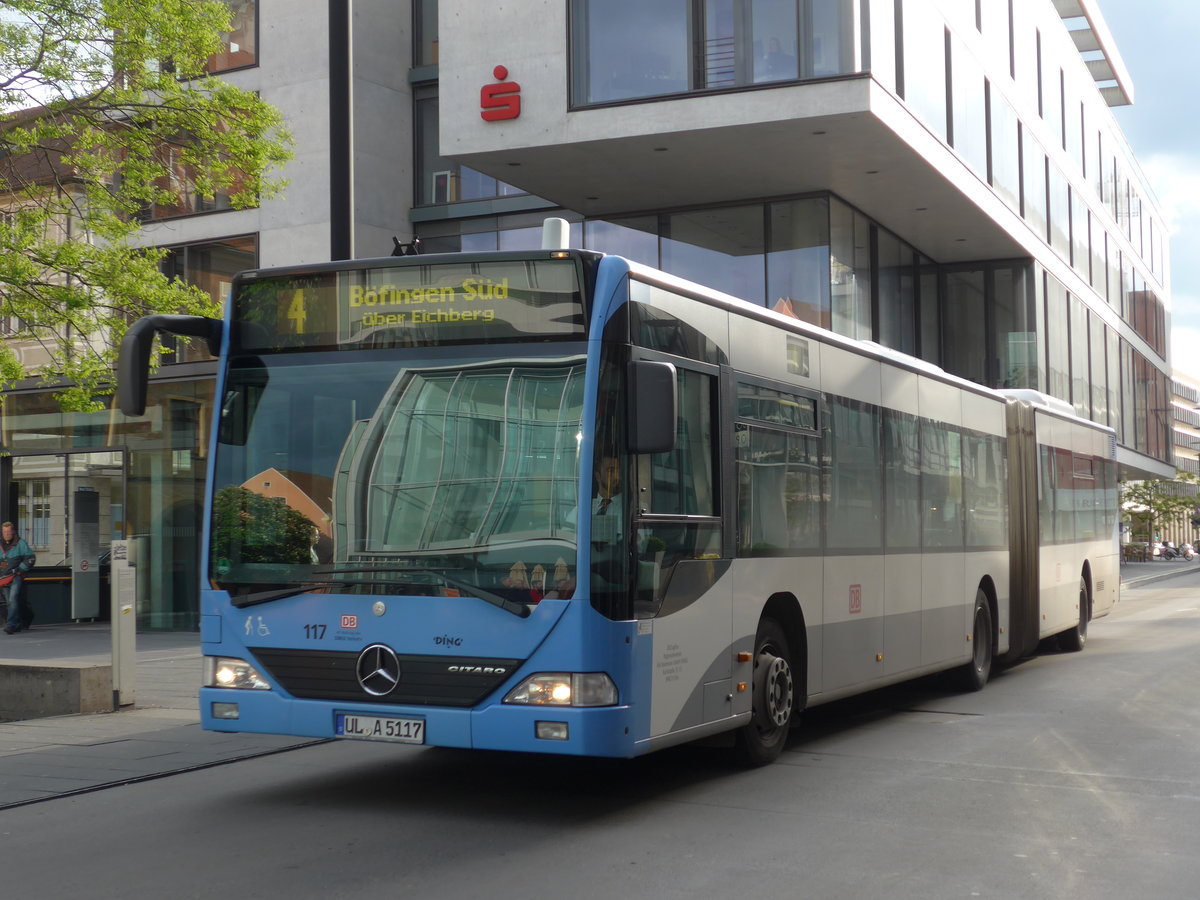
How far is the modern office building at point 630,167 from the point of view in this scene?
21453 millimetres

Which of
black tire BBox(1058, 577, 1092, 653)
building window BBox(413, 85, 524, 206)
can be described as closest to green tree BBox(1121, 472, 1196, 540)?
building window BBox(413, 85, 524, 206)

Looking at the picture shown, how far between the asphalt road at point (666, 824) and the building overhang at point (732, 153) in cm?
1201

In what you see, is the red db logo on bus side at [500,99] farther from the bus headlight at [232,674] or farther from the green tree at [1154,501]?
the green tree at [1154,501]

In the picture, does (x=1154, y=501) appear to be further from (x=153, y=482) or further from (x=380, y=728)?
(x=380, y=728)

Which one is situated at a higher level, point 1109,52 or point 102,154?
point 1109,52

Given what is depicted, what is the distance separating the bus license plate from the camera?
24.1 feet

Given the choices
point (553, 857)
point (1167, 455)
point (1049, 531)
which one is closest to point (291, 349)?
point (553, 857)

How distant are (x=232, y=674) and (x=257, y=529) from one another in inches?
32.6

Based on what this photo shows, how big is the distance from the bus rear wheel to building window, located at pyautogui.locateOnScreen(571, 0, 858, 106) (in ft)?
31.4

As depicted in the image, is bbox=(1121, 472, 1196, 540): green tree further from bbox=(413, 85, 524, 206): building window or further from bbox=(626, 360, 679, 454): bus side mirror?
bbox=(626, 360, 679, 454): bus side mirror

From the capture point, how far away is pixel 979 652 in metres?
14.2

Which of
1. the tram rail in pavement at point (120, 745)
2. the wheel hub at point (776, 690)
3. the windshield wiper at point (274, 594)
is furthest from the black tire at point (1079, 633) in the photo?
the windshield wiper at point (274, 594)

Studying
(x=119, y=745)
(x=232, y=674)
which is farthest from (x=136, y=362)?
(x=119, y=745)

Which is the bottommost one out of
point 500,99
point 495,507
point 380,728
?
point 380,728
